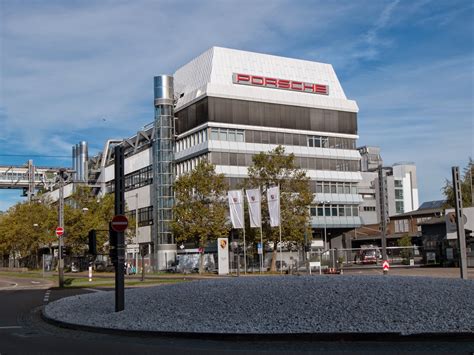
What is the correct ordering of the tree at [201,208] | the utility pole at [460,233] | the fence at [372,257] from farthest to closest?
the tree at [201,208] → the fence at [372,257] → the utility pole at [460,233]

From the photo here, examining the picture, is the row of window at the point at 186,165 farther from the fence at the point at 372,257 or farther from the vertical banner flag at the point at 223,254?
the vertical banner flag at the point at 223,254

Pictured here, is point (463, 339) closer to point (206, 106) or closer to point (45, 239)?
point (206, 106)

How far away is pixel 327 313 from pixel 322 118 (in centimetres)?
7317

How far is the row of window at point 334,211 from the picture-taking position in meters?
83.6

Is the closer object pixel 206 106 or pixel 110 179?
pixel 206 106

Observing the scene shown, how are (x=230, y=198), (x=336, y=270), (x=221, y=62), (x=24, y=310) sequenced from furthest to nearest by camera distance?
(x=221, y=62), (x=230, y=198), (x=336, y=270), (x=24, y=310)

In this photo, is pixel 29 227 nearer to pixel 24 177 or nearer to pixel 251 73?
pixel 251 73

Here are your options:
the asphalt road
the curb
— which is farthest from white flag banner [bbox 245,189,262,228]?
the curb

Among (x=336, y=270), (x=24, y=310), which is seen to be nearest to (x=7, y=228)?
(x=336, y=270)

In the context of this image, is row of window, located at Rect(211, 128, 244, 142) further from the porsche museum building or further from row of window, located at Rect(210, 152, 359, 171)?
row of window, located at Rect(210, 152, 359, 171)

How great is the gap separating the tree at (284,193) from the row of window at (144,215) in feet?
95.8

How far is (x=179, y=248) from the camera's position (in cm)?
8094

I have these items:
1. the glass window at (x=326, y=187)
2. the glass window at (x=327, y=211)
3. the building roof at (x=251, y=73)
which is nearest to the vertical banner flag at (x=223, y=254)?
the building roof at (x=251, y=73)

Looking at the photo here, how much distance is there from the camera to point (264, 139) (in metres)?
81.4
